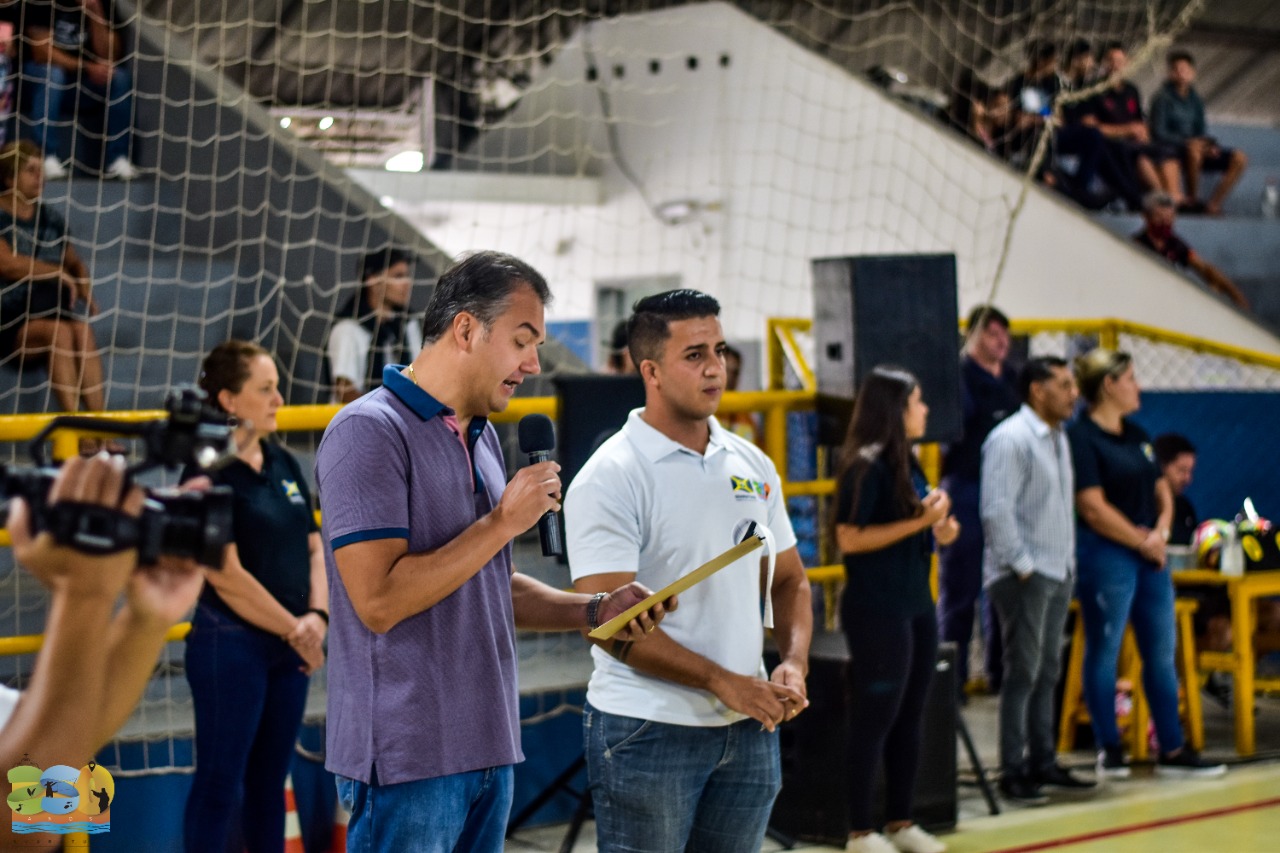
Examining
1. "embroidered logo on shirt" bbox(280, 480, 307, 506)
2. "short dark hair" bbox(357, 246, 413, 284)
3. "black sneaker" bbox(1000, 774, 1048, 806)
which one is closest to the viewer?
"embroidered logo on shirt" bbox(280, 480, 307, 506)

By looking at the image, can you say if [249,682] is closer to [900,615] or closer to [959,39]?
[900,615]

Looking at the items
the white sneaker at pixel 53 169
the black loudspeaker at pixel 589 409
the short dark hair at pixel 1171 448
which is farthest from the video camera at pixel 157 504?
the short dark hair at pixel 1171 448

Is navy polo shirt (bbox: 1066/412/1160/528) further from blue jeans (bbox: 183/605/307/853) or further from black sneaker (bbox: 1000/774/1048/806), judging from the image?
blue jeans (bbox: 183/605/307/853)

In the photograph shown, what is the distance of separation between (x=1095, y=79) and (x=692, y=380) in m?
8.01

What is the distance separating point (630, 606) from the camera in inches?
92.0

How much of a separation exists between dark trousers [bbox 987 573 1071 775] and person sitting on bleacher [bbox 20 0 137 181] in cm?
403

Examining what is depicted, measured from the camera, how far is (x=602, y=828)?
8.75ft

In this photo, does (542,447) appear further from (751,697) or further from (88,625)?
(88,625)

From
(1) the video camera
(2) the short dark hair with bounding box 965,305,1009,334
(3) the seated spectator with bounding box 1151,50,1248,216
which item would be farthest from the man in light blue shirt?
(3) the seated spectator with bounding box 1151,50,1248,216

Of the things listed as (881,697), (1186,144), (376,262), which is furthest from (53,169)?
(1186,144)

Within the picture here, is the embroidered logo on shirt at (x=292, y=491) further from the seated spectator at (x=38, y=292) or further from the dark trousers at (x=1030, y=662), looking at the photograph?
the dark trousers at (x=1030, y=662)

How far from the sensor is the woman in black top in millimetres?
4281

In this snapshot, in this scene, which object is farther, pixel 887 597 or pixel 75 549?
pixel 887 597

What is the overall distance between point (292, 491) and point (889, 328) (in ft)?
7.44
